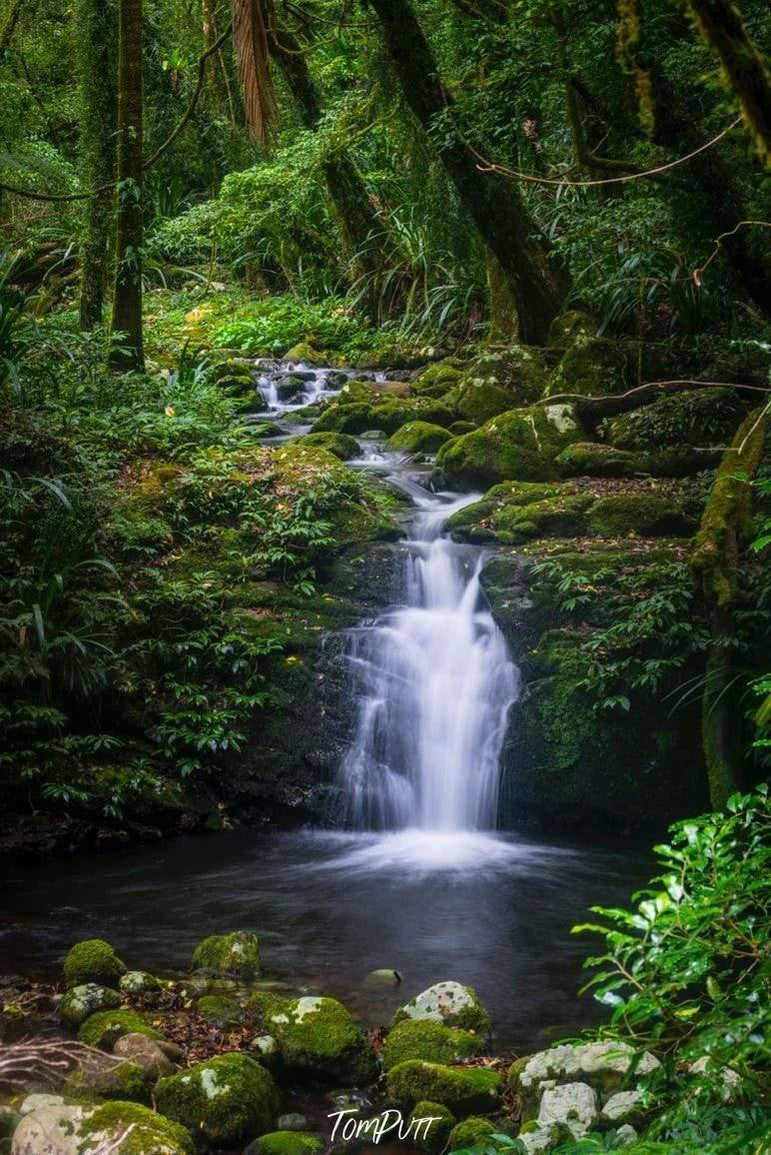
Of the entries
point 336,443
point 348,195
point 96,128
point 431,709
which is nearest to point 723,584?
point 431,709

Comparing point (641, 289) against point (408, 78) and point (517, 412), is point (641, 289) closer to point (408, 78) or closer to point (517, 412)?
point (517, 412)

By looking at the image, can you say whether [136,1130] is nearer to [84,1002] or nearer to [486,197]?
[84,1002]

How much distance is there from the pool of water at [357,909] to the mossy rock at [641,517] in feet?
9.02

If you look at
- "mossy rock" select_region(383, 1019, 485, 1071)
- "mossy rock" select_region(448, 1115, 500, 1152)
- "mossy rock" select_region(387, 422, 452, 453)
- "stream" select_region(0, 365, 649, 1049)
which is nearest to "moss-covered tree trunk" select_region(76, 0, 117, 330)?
"mossy rock" select_region(387, 422, 452, 453)

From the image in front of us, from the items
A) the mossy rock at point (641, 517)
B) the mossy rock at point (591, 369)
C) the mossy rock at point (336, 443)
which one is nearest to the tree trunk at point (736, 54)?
the mossy rock at point (641, 517)

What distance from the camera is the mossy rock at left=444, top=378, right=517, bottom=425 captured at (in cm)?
1160

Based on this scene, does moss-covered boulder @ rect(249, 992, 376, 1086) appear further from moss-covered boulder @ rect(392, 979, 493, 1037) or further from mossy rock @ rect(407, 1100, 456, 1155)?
mossy rock @ rect(407, 1100, 456, 1155)

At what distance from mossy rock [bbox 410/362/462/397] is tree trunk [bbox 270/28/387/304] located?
374 cm

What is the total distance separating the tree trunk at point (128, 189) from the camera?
33.2 ft

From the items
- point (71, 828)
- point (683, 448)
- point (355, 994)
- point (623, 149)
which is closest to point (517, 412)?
point (683, 448)

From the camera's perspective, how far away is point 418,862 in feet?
23.7

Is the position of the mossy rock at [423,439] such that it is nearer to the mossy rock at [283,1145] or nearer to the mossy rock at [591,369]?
the mossy rock at [591,369]

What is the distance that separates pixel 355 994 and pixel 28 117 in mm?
14820

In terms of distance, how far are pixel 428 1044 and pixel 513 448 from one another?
23.0 feet
